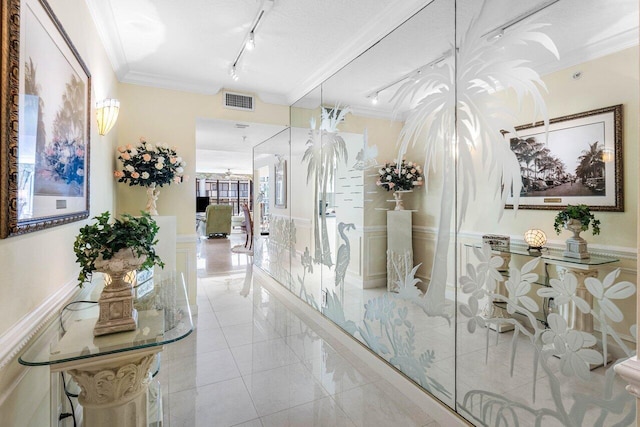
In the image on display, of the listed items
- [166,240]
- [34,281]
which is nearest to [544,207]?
[34,281]

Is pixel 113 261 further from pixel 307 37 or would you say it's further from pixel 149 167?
pixel 307 37

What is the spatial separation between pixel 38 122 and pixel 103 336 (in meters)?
0.96

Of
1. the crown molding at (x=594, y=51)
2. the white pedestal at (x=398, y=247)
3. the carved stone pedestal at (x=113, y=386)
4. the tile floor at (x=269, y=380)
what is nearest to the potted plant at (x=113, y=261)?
the carved stone pedestal at (x=113, y=386)

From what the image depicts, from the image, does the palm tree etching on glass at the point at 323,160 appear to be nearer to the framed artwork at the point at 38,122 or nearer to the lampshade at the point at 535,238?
the lampshade at the point at 535,238

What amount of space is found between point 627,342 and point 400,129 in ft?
5.31

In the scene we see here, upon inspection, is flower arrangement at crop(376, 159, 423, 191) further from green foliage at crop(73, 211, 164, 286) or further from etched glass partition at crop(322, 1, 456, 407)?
green foliage at crop(73, 211, 164, 286)

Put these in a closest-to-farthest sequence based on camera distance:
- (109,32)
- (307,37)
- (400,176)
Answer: (400,176)
(109,32)
(307,37)

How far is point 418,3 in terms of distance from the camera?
2225 mm

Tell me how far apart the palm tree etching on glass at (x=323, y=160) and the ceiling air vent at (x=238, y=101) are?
108cm

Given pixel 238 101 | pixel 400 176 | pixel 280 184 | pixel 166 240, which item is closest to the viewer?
pixel 400 176

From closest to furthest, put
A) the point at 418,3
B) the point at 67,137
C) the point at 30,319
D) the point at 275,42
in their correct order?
the point at 30,319 → the point at 67,137 → the point at 418,3 → the point at 275,42

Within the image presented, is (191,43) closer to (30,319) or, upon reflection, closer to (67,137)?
(67,137)

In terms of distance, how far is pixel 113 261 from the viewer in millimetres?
1417

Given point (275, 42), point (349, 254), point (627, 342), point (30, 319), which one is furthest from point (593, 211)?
point (275, 42)
